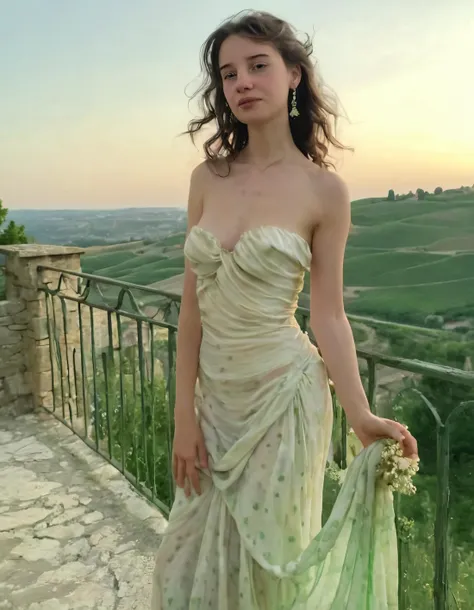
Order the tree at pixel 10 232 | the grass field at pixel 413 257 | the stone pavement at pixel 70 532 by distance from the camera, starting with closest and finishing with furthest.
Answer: the stone pavement at pixel 70 532 → the tree at pixel 10 232 → the grass field at pixel 413 257

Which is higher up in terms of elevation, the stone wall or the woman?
the woman

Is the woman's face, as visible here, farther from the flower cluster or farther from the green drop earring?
the flower cluster

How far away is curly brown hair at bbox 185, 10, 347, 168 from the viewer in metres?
1.19

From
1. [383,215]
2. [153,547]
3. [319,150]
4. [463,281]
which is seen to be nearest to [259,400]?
[319,150]

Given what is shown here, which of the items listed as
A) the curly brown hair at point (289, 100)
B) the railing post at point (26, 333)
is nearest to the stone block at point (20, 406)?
the railing post at point (26, 333)

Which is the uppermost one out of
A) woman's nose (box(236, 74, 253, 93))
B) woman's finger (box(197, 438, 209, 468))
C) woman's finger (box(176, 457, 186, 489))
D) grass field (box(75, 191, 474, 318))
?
woman's nose (box(236, 74, 253, 93))

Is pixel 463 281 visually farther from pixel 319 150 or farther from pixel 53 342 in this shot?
pixel 319 150

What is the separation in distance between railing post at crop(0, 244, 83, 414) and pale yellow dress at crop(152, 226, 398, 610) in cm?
252

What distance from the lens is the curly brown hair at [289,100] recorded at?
1.19 meters

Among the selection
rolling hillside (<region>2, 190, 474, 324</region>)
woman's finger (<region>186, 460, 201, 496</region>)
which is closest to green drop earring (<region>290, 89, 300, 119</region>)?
woman's finger (<region>186, 460, 201, 496</region>)

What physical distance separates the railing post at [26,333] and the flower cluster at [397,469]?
9.44 feet

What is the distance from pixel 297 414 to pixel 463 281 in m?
17.5

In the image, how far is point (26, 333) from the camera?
3637 millimetres

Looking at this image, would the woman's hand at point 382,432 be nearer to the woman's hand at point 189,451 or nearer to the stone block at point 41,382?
the woman's hand at point 189,451
